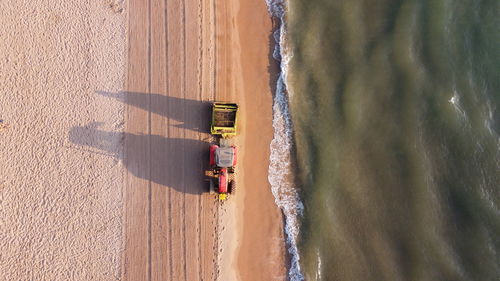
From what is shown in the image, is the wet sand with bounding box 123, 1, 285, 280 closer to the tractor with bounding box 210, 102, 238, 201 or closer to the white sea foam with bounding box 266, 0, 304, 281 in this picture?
the white sea foam with bounding box 266, 0, 304, 281

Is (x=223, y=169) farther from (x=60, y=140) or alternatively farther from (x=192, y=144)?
(x=60, y=140)

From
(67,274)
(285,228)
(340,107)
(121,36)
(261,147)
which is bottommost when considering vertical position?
(67,274)

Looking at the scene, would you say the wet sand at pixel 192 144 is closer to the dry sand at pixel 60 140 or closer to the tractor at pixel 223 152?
the tractor at pixel 223 152

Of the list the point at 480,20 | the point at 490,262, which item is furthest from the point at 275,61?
the point at 490,262

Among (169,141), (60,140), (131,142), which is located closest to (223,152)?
(169,141)

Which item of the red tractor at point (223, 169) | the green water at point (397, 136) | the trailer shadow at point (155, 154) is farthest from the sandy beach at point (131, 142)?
the green water at point (397, 136)

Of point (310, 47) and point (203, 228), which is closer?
point (203, 228)

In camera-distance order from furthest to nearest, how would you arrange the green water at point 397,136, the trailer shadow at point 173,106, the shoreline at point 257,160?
the trailer shadow at point 173,106, the shoreline at point 257,160, the green water at point 397,136

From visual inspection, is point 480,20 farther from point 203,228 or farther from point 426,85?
point 203,228

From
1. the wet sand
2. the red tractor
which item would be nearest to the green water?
the wet sand
